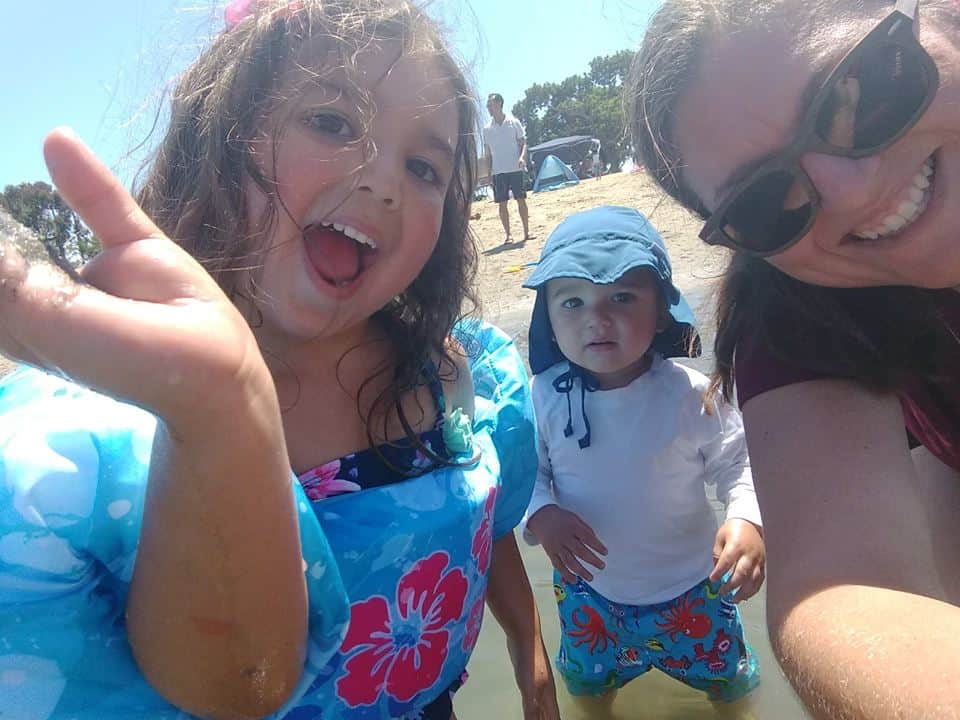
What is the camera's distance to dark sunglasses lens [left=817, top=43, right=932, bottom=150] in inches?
54.5

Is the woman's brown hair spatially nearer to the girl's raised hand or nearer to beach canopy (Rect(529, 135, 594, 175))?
the girl's raised hand

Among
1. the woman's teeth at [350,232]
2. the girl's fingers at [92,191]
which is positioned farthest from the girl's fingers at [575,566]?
the girl's fingers at [92,191]

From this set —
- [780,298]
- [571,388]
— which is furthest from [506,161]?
[780,298]

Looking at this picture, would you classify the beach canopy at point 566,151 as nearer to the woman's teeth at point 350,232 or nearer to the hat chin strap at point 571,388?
the hat chin strap at point 571,388

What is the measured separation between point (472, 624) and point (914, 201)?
1.32 m

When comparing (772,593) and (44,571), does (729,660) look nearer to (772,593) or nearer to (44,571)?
(772,593)

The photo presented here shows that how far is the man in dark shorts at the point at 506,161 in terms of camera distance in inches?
402

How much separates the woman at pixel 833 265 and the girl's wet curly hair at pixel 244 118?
2.05 feet

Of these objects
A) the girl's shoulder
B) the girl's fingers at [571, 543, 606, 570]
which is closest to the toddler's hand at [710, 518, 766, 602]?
the girl's fingers at [571, 543, 606, 570]

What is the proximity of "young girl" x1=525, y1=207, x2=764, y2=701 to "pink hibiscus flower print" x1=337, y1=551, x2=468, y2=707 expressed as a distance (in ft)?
3.28

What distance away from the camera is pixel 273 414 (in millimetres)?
937

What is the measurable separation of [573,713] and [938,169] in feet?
7.14

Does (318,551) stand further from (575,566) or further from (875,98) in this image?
(575,566)

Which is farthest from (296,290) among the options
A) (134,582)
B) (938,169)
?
(938,169)
